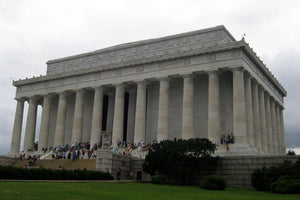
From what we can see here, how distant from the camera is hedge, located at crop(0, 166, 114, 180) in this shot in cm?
2809

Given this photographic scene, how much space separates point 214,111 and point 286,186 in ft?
74.0

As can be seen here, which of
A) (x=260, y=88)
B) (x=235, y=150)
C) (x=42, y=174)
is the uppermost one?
(x=260, y=88)

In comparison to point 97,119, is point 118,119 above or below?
below

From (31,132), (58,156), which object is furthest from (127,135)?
(31,132)

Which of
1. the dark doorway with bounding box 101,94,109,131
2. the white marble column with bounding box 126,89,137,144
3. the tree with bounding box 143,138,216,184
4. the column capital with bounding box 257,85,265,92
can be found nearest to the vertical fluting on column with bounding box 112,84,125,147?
the white marble column with bounding box 126,89,137,144

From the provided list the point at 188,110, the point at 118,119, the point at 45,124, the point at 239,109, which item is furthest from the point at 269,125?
the point at 45,124

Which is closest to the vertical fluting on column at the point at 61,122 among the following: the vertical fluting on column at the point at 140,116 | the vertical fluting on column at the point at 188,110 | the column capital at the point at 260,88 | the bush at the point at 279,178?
the vertical fluting on column at the point at 140,116

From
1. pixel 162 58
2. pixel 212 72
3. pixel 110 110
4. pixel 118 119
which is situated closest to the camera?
pixel 212 72

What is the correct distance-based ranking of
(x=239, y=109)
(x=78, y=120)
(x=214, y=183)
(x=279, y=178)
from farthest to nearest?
(x=78, y=120) < (x=239, y=109) < (x=214, y=183) < (x=279, y=178)

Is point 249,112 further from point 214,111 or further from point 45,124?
point 45,124

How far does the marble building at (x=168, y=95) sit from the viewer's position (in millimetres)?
48844

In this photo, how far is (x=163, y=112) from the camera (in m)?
52.6

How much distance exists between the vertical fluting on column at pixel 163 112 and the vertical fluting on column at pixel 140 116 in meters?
2.95

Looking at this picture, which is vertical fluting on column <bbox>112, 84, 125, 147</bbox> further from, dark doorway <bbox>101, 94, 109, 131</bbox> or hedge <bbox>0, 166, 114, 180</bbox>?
hedge <bbox>0, 166, 114, 180</bbox>
